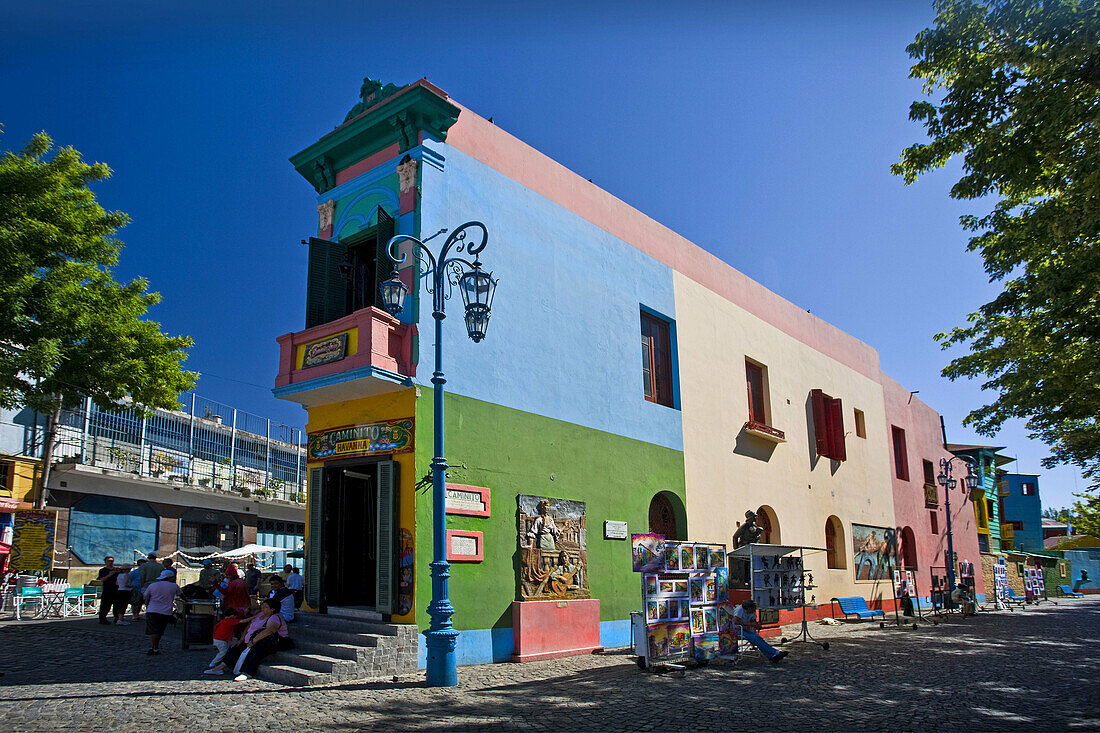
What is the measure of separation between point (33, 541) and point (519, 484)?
16.5m

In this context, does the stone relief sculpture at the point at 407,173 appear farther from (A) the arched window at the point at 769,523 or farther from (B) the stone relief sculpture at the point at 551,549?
(A) the arched window at the point at 769,523

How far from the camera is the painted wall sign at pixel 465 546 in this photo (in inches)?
462

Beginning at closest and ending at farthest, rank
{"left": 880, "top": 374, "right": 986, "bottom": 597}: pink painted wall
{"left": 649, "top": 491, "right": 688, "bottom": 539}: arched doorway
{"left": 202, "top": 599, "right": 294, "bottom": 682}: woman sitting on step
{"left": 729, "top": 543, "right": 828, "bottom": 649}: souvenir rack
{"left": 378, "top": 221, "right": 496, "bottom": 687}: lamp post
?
1. {"left": 378, "top": 221, "right": 496, "bottom": 687}: lamp post
2. {"left": 202, "top": 599, "right": 294, "bottom": 682}: woman sitting on step
3. {"left": 729, "top": 543, "right": 828, "bottom": 649}: souvenir rack
4. {"left": 649, "top": 491, "right": 688, "bottom": 539}: arched doorway
5. {"left": 880, "top": 374, "right": 986, "bottom": 597}: pink painted wall

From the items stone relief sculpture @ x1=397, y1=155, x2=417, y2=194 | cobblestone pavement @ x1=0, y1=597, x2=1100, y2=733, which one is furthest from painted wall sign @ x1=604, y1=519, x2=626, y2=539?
stone relief sculpture @ x1=397, y1=155, x2=417, y2=194

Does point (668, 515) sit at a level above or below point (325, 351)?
below

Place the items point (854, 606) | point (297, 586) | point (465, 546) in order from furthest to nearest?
1. point (854, 606)
2. point (297, 586)
3. point (465, 546)

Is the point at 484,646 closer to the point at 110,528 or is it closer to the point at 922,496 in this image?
the point at 110,528

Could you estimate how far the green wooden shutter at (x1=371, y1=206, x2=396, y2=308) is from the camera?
12766 millimetres

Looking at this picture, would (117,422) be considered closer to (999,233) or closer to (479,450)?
(479,450)

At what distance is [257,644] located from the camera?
1044cm

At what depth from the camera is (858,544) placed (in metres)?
24.6

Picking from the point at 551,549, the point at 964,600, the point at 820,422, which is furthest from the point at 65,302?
the point at 964,600

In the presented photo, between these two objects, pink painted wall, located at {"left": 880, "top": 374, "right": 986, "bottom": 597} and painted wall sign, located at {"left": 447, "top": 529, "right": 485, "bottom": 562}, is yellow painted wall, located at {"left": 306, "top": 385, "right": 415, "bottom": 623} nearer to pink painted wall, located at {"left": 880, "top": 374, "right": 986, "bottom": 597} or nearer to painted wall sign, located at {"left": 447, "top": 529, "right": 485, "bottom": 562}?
painted wall sign, located at {"left": 447, "top": 529, "right": 485, "bottom": 562}

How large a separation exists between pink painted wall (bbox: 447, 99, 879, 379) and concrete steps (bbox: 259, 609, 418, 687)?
326 inches
